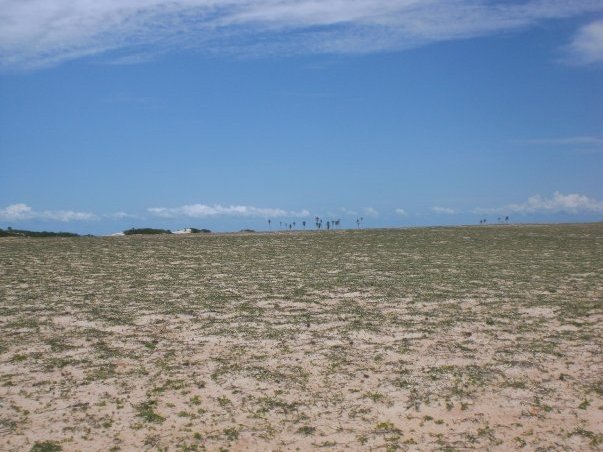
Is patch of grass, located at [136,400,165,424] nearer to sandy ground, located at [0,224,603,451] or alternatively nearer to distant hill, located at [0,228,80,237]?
sandy ground, located at [0,224,603,451]

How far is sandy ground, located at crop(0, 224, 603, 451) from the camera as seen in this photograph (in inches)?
304

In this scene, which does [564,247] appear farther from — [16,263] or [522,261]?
[16,263]

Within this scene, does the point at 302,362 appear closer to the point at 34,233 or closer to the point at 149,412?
the point at 149,412

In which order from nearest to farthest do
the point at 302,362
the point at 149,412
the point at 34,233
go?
1. the point at 149,412
2. the point at 302,362
3. the point at 34,233

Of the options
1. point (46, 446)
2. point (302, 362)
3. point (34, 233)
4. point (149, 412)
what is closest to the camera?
point (46, 446)

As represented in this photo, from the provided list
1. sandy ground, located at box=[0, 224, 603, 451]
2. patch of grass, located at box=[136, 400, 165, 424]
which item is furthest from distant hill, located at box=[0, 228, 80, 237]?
patch of grass, located at box=[136, 400, 165, 424]

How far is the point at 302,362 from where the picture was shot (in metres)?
10.4

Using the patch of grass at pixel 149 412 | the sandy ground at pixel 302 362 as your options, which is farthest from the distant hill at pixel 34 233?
the patch of grass at pixel 149 412

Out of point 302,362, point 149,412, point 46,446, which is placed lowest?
point 46,446

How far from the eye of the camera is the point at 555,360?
1048 cm

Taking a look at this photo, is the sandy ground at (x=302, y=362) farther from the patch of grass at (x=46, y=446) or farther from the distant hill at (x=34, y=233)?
the distant hill at (x=34, y=233)

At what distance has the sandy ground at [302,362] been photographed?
7.72 metres

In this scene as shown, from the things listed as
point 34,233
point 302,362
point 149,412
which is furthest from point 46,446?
point 34,233

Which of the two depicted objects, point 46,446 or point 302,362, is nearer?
point 46,446
